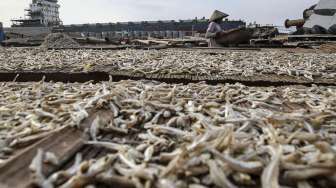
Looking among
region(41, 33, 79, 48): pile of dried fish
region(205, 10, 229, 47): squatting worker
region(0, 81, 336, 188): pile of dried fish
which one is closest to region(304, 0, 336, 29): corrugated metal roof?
region(205, 10, 229, 47): squatting worker

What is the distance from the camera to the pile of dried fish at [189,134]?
65.1 inches

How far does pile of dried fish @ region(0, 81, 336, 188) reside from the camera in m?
1.65

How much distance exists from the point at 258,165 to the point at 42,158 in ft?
3.76

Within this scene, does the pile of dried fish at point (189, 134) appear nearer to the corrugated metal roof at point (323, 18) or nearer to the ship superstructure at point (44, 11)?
the corrugated metal roof at point (323, 18)

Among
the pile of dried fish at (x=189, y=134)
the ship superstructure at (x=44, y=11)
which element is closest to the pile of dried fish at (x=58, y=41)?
the pile of dried fish at (x=189, y=134)

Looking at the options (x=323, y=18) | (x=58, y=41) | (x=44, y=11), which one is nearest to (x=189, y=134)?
(x=58, y=41)

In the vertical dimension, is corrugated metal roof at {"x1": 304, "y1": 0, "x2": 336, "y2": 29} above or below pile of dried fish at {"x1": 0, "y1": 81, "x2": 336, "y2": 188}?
above

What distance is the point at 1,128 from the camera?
2.42 meters

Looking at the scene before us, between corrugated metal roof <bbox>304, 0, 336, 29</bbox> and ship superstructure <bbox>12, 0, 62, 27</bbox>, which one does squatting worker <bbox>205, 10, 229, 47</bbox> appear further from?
ship superstructure <bbox>12, 0, 62, 27</bbox>

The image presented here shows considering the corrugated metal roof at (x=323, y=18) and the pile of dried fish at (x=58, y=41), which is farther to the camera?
the corrugated metal roof at (x=323, y=18)

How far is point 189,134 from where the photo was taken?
224 cm

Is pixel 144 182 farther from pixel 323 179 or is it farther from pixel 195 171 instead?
pixel 323 179

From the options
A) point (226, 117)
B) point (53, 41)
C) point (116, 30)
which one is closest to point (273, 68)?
point (226, 117)

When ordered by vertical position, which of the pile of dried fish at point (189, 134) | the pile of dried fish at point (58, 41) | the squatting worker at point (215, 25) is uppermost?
the squatting worker at point (215, 25)
